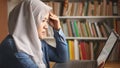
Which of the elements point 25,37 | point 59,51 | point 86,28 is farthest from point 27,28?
point 86,28

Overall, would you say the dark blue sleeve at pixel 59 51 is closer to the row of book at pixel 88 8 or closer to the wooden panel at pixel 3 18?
the row of book at pixel 88 8

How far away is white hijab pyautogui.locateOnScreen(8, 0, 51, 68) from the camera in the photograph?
1.48 m

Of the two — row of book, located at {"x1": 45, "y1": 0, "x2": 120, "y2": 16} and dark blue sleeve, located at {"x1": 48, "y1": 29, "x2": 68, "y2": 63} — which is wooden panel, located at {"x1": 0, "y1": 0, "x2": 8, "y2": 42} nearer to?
row of book, located at {"x1": 45, "y1": 0, "x2": 120, "y2": 16}

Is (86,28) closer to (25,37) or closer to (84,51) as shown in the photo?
(84,51)

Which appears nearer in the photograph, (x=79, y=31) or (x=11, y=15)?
(x=11, y=15)

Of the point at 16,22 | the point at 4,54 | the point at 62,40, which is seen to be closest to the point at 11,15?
the point at 16,22

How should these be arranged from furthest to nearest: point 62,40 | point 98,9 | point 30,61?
1. point 98,9
2. point 62,40
3. point 30,61

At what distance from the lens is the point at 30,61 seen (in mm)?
1478

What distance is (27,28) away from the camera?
152 cm

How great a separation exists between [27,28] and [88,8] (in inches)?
75.0

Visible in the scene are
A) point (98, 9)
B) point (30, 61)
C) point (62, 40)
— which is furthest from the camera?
point (98, 9)

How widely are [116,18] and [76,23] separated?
55 cm

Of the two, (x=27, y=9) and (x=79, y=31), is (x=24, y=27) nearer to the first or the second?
(x=27, y=9)

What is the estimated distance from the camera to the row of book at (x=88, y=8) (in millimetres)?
3281
